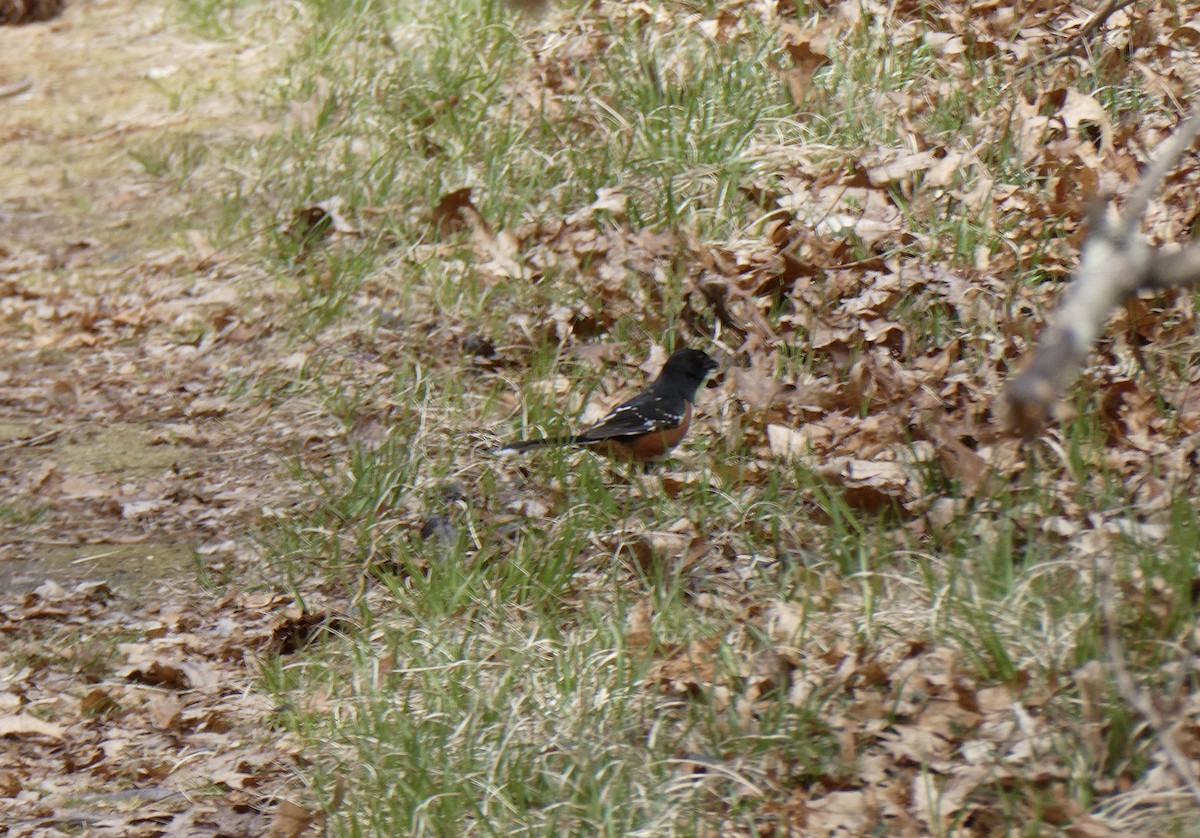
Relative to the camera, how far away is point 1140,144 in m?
5.60

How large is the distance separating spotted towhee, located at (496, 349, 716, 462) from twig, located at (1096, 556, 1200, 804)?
1770mm

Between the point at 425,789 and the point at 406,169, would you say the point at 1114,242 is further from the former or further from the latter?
the point at 406,169

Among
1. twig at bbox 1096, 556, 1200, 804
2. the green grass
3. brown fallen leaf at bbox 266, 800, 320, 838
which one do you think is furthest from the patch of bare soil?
twig at bbox 1096, 556, 1200, 804

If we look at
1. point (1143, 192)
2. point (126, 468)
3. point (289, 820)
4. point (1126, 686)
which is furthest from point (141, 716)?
point (1143, 192)

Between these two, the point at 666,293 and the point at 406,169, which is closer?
the point at 666,293

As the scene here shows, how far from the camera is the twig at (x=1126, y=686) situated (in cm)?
256

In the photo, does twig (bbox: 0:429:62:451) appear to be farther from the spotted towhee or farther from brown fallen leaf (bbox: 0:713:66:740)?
the spotted towhee

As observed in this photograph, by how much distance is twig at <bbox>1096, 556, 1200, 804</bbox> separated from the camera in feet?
8.41

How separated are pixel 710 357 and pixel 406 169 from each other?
2.76 meters

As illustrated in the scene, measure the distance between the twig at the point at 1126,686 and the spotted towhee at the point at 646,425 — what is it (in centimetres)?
177

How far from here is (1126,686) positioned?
2.50 meters

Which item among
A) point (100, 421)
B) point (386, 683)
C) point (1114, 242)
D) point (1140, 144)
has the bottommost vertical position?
point (100, 421)

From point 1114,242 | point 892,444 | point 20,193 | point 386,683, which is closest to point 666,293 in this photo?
point 892,444

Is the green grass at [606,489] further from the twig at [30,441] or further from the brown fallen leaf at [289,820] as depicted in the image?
the twig at [30,441]
